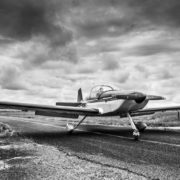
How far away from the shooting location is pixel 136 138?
879 centimetres

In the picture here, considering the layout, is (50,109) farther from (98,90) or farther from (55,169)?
(55,169)

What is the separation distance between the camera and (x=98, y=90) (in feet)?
40.9

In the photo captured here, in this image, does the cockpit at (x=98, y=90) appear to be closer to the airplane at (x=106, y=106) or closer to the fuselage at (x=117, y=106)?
the airplane at (x=106, y=106)

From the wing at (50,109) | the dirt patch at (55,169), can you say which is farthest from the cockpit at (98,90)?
the dirt patch at (55,169)

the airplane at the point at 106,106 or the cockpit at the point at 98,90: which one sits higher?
the cockpit at the point at 98,90

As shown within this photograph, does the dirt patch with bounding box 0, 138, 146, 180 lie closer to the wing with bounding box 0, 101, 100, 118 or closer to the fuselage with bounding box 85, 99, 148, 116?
the wing with bounding box 0, 101, 100, 118

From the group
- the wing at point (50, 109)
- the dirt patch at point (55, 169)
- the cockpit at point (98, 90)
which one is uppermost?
the cockpit at point (98, 90)

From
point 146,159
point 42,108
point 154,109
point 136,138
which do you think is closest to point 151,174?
point 146,159

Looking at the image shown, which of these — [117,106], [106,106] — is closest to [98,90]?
[106,106]

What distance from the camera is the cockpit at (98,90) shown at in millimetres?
12088

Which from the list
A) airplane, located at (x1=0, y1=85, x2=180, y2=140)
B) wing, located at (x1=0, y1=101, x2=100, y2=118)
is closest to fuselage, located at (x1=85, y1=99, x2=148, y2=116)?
airplane, located at (x1=0, y1=85, x2=180, y2=140)

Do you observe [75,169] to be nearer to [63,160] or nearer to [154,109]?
[63,160]

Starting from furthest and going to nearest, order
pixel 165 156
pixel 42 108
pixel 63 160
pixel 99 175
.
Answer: pixel 42 108, pixel 165 156, pixel 63 160, pixel 99 175

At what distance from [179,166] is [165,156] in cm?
105
